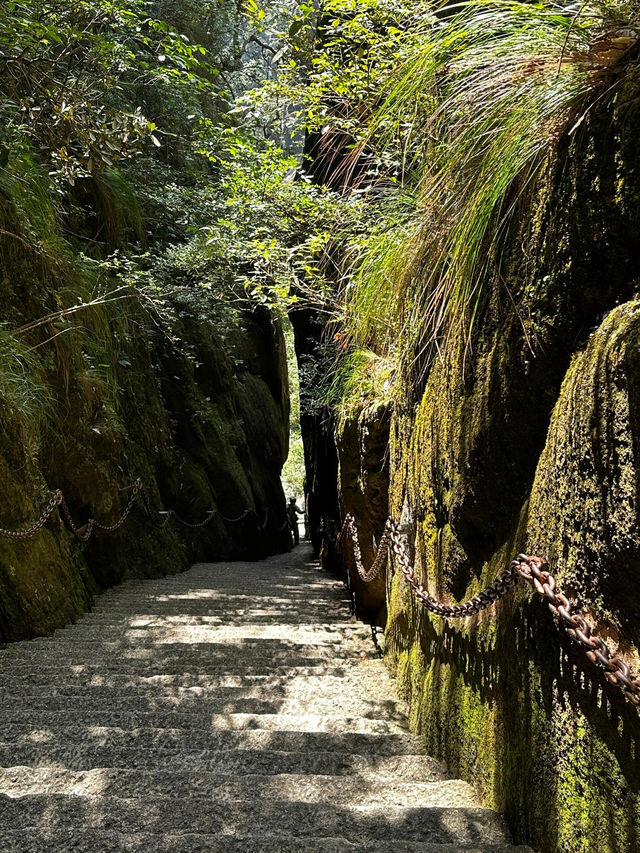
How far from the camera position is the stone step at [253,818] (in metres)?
2.15

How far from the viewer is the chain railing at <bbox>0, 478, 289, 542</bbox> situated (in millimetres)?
5010

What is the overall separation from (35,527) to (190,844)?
350 cm

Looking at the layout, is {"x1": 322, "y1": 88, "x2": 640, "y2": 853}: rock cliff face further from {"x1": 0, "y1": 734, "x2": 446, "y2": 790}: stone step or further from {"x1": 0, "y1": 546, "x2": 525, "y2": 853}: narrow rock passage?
{"x1": 0, "y1": 546, "x2": 525, "y2": 853}: narrow rock passage

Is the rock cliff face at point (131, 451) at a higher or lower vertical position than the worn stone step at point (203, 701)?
higher

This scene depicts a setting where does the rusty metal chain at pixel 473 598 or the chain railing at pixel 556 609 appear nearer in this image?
the chain railing at pixel 556 609

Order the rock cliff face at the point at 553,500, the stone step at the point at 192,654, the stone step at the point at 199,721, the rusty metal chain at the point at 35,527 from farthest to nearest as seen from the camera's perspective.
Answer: the rusty metal chain at the point at 35,527 → the stone step at the point at 192,654 → the stone step at the point at 199,721 → the rock cliff face at the point at 553,500

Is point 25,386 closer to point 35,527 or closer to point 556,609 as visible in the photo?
point 35,527

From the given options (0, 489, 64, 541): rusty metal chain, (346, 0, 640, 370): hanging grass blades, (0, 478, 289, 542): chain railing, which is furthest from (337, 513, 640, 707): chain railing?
(0, 478, 289, 542): chain railing

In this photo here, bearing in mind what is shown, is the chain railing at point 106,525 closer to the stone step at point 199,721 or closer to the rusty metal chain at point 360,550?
the stone step at point 199,721

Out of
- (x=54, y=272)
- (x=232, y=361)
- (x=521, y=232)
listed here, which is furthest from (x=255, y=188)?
(x=232, y=361)

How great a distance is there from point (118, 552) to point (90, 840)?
21.1ft

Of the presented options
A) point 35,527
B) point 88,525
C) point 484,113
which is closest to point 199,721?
point 35,527

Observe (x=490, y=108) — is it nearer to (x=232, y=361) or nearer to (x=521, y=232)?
(x=521, y=232)

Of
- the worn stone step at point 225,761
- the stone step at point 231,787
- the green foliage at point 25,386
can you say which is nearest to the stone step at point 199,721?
the worn stone step at point 225,761
